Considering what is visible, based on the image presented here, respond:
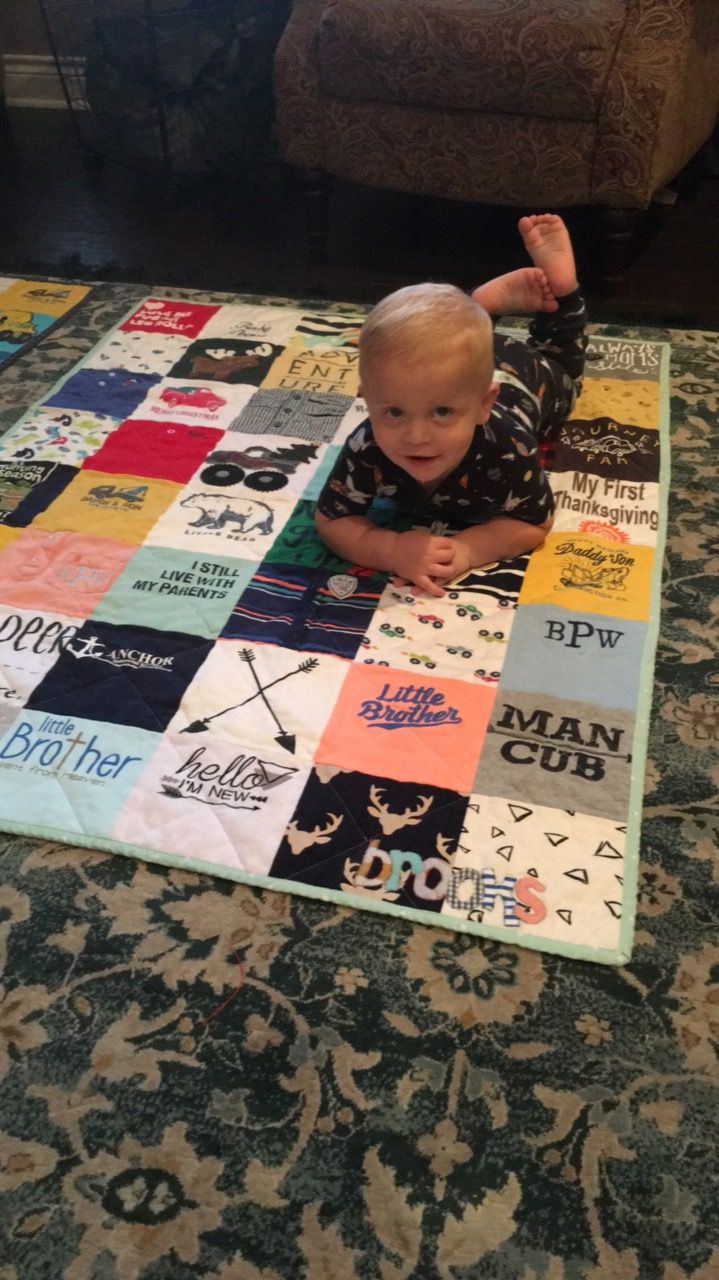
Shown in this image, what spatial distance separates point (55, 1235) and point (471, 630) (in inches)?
31.7

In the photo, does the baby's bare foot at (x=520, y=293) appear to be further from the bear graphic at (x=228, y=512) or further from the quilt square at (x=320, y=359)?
the bear graphic at (x=228, y=512)

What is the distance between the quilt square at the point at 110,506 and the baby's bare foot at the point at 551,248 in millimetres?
676

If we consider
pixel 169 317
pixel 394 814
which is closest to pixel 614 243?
pixel 169 317

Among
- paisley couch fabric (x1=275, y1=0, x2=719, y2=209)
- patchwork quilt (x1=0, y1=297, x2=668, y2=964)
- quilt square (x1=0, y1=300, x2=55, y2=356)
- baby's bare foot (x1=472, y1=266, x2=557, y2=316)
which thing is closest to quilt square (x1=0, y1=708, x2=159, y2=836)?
patchwork quilt (x1=0, y1=297, x2=668, y2=964)

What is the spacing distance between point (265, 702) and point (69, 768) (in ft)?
0.79

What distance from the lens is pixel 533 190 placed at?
205 cm

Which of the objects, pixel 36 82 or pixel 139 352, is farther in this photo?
pixel 36 82

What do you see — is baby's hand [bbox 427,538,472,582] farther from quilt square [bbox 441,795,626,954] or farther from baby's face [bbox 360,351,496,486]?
quilt square [bbox 441,795,626,954]

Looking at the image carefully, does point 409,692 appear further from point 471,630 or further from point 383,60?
point 383,60

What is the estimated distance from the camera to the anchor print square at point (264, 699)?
1177 mm

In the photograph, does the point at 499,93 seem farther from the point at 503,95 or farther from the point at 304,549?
the point at 304,549

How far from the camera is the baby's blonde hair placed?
1155mm

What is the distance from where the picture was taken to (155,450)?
1.66m

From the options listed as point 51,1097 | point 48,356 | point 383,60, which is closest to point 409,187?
point 383,60
